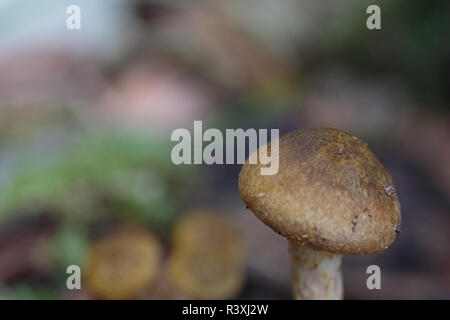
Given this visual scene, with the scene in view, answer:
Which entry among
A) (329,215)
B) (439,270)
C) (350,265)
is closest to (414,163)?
(439,270)

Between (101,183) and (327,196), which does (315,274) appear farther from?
(101,183)

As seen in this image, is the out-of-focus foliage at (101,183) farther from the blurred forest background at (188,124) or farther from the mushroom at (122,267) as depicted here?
the mushroom at (122,267)

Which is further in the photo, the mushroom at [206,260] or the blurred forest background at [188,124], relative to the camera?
the blurred forest background at [188,124]

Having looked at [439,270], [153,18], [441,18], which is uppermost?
[153,18]

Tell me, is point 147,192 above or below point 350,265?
above

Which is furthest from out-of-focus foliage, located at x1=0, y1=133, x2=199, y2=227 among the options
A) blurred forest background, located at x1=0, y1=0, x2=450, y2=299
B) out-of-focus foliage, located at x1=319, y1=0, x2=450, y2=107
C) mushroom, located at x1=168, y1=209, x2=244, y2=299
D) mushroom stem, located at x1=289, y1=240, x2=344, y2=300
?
out-of-focus foliage, located at x1=319, y1=0, x2=450, y2=107

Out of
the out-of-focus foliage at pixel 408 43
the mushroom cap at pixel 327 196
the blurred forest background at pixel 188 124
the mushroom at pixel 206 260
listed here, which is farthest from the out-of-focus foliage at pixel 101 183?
the out-of-focus foliage at pixel 408 43
